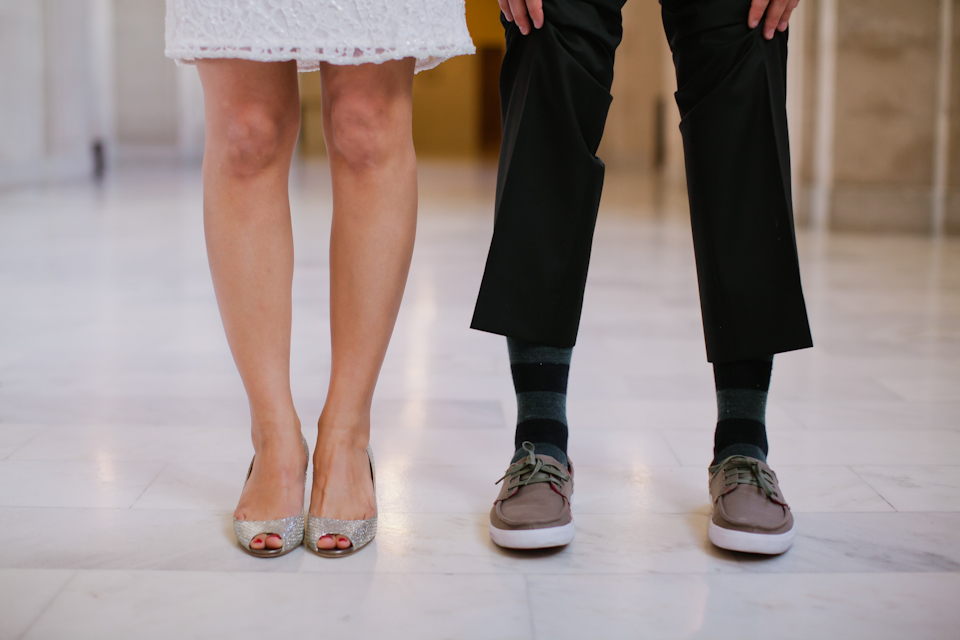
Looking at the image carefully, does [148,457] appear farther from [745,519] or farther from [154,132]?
[154,132]

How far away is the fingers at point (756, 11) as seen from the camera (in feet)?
4.01

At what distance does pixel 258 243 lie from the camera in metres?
1.26

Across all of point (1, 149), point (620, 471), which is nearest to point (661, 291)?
point (620, 471)

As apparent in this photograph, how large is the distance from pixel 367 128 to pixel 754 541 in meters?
0.73

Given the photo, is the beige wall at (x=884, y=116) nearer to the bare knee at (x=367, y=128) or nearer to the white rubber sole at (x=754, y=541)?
the white rubber sole at (x=754, y=541)

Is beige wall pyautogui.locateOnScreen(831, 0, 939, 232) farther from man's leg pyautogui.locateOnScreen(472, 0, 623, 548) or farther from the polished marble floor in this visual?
man's leg pyautogui.locateOnScreen(472, 0, 623, 548)

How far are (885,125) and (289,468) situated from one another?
17.6ft

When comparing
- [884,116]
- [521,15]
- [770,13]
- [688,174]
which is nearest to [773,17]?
[770,13]

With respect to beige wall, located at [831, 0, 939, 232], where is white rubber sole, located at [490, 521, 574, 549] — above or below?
below

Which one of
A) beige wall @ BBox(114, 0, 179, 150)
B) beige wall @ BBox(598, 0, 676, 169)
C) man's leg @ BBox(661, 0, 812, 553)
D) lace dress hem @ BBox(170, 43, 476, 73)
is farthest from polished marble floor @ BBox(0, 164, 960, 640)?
beige wall @ BBox(114, 0, 179, 150)

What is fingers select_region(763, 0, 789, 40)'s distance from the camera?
1223mm

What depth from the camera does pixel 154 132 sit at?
1426cm

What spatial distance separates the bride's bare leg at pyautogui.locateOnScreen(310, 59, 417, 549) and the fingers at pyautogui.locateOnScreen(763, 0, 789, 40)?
48 cm

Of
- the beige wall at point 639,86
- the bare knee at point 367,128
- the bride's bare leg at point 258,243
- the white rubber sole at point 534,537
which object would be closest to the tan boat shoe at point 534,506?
the white rubber sole at point 534,537
